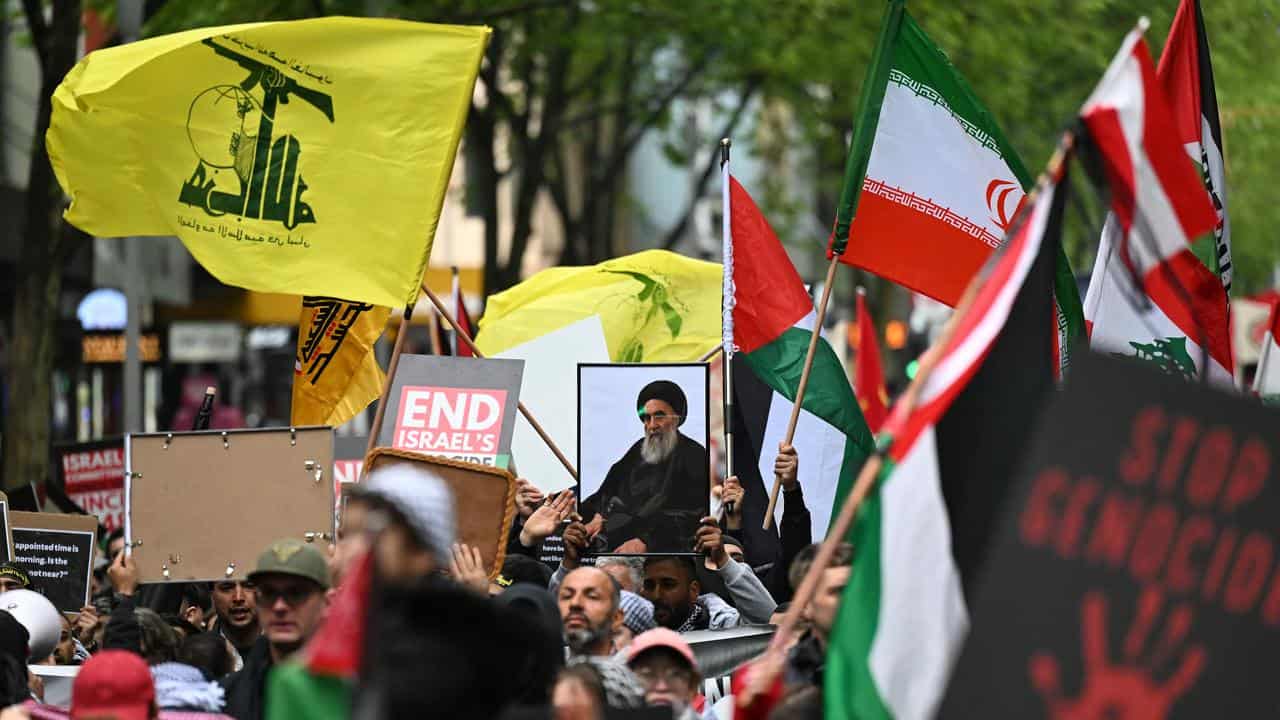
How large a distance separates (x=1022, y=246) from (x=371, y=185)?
4.48 m

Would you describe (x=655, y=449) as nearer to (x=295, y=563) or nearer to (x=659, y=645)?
(x=659, y=645)

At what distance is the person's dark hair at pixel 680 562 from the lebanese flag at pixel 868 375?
20.6 ft

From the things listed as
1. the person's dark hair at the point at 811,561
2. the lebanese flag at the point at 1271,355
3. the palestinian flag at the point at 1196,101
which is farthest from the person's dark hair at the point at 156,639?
the lebanese flag at the point at 1271,355

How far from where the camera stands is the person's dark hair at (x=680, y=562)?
9.02 m

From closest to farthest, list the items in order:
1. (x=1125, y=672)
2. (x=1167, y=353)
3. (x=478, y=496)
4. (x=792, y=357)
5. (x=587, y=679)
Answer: (x=1125, y=672), (x=587, y=679), (x=478, y=496), (x=1167, y=353), (x=792, y=357)

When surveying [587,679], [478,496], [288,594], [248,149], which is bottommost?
[587,679]

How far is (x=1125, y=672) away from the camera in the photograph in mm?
4750

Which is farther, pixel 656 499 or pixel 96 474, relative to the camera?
pixel 96 474

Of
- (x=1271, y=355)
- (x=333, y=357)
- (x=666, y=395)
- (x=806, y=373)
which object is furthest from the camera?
(x=1271, y=355)

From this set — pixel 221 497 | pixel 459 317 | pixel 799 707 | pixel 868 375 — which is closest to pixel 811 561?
pixel 799 707

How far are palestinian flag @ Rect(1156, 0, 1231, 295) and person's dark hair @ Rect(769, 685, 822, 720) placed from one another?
13.9 feet

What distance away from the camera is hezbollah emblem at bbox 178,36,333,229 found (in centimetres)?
960

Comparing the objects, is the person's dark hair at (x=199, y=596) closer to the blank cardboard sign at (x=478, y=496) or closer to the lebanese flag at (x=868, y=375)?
the blank cardboard sign at (x=478, y=496)

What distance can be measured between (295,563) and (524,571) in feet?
8.33
